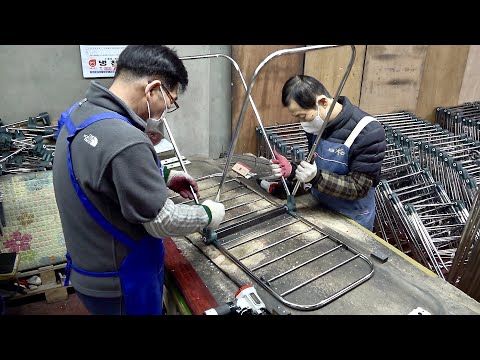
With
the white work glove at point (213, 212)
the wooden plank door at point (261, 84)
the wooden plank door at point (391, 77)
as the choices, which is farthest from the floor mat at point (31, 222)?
the wooden plank door at point (391, 77)

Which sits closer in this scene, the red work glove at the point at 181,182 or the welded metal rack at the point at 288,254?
the welded metal rack at the point at 288,254

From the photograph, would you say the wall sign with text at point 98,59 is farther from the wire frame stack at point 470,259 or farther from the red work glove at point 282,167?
the wire frame stack at point 470,259

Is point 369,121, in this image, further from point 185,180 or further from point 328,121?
point 185,180

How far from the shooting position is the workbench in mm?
1575

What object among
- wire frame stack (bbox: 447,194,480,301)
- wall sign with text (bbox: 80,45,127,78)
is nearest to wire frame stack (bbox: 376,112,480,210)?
wire frame stack (bbox: 447,194,480,301)

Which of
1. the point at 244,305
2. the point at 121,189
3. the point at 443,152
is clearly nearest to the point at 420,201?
the point at 443,152

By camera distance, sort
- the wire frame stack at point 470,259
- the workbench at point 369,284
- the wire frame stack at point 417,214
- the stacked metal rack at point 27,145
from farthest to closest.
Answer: the stacked metal rack at point 27,145, the wire frame stack at point 417,214, the wire frame stack at point 470,259, the workbench at point 369,284

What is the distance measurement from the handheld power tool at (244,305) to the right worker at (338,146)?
33.5 inches

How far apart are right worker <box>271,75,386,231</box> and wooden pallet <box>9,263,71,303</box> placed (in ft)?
6.69

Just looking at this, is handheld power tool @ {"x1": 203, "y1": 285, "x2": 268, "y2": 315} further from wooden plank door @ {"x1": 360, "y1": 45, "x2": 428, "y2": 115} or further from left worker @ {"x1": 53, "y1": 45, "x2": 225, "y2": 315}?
wooden plank door @ {"x1": 360, "y1": 45, "x2": 428, "y2": 115}

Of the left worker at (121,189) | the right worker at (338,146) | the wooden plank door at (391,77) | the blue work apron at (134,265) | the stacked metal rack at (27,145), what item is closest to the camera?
the left worker at (121,189)

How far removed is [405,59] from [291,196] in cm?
374

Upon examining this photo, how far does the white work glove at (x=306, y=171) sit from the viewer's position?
2.14 meters

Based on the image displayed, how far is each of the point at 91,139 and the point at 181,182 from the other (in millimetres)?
940
